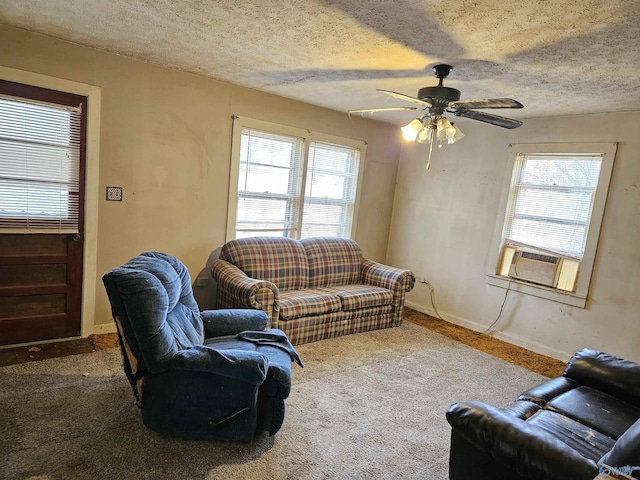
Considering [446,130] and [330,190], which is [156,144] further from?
[446,130]

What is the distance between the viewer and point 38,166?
304 cm

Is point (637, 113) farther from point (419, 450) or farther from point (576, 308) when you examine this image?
point (419, 450)

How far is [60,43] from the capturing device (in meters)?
3.02

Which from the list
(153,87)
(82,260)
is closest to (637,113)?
(153,87)

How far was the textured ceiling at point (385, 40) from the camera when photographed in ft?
6.48

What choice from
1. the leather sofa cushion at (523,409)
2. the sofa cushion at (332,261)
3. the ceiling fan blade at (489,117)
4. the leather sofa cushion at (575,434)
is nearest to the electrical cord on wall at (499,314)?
the sofa cushion at (332,261)

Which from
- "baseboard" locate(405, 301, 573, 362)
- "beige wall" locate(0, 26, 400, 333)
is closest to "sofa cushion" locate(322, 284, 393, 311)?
"baseboard" locate(405, 301, 573, 362)

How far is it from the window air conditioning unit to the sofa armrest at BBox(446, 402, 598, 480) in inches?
116

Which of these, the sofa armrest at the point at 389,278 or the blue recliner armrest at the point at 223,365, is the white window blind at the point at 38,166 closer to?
the blue recliner armrest at the point at 223,365

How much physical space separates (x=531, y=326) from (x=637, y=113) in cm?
226

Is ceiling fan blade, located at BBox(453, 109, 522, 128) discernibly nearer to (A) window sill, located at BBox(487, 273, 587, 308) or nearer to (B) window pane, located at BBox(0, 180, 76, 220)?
(A) window sill, located at BBox(487, 273, 587, 308)

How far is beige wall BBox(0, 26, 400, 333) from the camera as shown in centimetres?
314

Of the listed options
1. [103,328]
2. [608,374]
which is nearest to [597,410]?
[608,374]

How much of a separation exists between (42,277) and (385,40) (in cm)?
316
